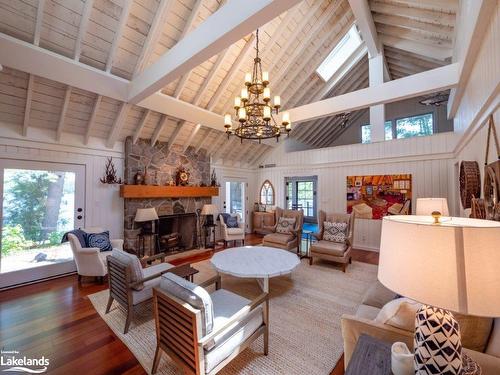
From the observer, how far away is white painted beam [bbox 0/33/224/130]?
264 centimetres

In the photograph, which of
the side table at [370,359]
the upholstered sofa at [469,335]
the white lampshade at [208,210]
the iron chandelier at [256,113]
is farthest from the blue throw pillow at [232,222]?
the side table at [370,359]

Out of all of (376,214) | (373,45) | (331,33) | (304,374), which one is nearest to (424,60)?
(373,45)

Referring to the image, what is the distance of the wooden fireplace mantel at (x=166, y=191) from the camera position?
4.71 metres

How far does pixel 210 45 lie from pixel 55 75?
7.30ft

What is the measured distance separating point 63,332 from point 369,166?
6427 mm

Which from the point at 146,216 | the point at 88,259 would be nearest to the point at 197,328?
the point at 88,259

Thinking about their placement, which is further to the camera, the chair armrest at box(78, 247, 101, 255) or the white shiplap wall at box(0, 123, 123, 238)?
the white shiplap wall at box(0, 123, 123, 238)

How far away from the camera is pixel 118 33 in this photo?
2.98m

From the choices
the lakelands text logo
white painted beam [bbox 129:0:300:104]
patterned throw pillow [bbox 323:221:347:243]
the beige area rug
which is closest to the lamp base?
the beige area rug

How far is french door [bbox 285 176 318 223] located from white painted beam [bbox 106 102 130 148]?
A: 4978 millimetres

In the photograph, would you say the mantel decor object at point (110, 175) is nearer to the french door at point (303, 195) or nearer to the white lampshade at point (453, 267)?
the french door at point (303, 195)

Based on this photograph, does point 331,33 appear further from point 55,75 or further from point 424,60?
point 55,75

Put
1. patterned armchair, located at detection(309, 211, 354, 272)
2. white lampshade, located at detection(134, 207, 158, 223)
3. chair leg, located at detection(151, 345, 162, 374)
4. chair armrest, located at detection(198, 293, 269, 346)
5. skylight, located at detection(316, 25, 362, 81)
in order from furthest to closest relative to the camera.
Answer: skylight, located at detection(316, 25, 362, 81) < white lampshade, located at detection(134, 207, 158, 223) < patterned armchair, located at detection(309, 211, 354, 272) < chair leg, located at detection(151, 345, 162, 374) < chair armrest, located at detection(198, 293, 269, 346)

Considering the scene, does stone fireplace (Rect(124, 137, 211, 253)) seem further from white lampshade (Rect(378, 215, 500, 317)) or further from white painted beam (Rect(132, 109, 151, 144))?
white lampshade (Rect(378, 215, 500, 317))
